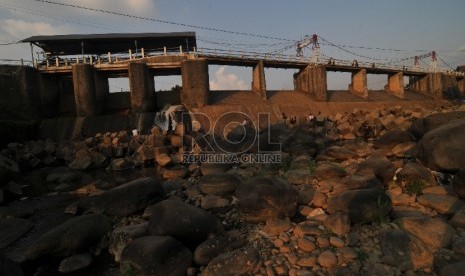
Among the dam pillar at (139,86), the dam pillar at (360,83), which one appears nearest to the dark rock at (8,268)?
the dam pillar at (139,86)

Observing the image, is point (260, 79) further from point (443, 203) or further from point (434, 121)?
point (443, 203)

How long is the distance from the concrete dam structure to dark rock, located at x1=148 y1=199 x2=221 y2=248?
21.2 meters

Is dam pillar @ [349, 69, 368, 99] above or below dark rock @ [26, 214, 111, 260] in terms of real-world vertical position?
above

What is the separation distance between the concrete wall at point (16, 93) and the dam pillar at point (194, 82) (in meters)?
13.0

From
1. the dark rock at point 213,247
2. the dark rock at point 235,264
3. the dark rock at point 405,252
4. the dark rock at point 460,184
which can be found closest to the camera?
the dark rock at point 405,252

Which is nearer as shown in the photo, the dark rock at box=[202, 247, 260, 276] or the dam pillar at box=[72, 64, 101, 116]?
the dark rock at box=[202, 247, 260, 276]

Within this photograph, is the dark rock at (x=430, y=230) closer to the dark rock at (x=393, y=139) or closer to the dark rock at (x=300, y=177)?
the dark rock at (x=300, y=177)

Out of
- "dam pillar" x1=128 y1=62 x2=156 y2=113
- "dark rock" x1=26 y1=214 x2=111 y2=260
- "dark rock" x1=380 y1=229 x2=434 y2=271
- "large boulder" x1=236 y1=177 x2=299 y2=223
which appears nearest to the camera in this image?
"dark rock" x1=380 y1=229 x2=434 y2=271

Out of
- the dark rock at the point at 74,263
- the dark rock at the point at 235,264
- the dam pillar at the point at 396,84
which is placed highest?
the dam pillar at the point at 396,84

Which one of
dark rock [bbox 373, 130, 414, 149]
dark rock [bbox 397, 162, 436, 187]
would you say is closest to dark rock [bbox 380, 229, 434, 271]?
dark rock [bbox 397, 162, 436, 187]

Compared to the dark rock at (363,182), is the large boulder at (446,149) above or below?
above

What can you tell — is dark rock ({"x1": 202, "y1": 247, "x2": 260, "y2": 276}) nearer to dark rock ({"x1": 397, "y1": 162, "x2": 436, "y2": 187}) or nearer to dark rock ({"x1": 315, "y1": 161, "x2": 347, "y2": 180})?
dark rock ({"x1": 315, "y1": 161, "x2": 347, "y2": 180})

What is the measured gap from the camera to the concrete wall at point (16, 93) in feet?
80.2

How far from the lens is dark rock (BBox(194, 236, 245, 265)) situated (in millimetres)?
5797
